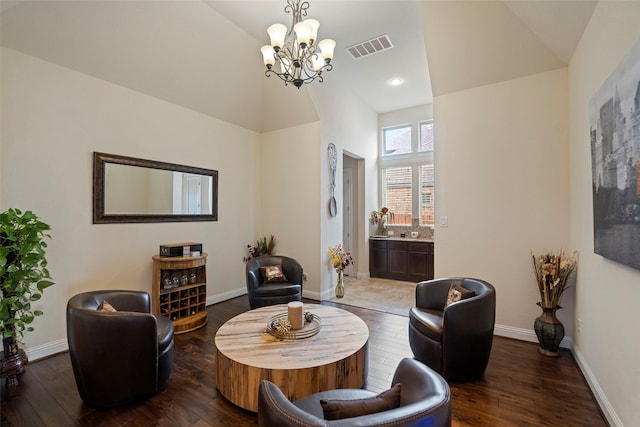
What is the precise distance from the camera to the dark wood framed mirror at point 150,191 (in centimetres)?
333

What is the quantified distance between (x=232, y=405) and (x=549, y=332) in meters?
3.06

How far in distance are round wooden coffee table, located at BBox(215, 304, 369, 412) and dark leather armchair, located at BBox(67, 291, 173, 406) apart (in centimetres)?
51

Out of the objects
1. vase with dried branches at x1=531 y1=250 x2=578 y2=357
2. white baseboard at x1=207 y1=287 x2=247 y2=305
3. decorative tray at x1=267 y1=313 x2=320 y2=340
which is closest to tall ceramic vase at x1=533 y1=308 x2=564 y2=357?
vase with dried branches at x1=531 y1=250 x2=578 y2=357

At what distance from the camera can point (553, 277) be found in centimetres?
285

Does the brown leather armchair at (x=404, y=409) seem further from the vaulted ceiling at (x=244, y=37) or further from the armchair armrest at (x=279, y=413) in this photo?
the vaulted ceiling at (x=244, y=37)

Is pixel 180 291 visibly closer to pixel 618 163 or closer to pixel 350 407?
pixel 350 407

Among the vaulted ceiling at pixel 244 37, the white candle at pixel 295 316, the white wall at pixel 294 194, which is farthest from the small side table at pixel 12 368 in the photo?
the white wall at pixel 294 194

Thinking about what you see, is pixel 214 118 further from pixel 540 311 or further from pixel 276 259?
pixel 540 311

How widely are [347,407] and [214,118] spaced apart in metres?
4.60

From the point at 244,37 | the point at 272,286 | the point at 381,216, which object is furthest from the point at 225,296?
the point at 244,37

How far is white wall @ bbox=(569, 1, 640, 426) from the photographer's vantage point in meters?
1.67

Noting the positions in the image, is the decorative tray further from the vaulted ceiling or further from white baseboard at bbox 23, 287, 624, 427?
the vaulted ceiling

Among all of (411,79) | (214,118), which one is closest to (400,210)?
(411,79)

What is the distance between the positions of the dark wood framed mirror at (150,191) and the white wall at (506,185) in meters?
3.54
